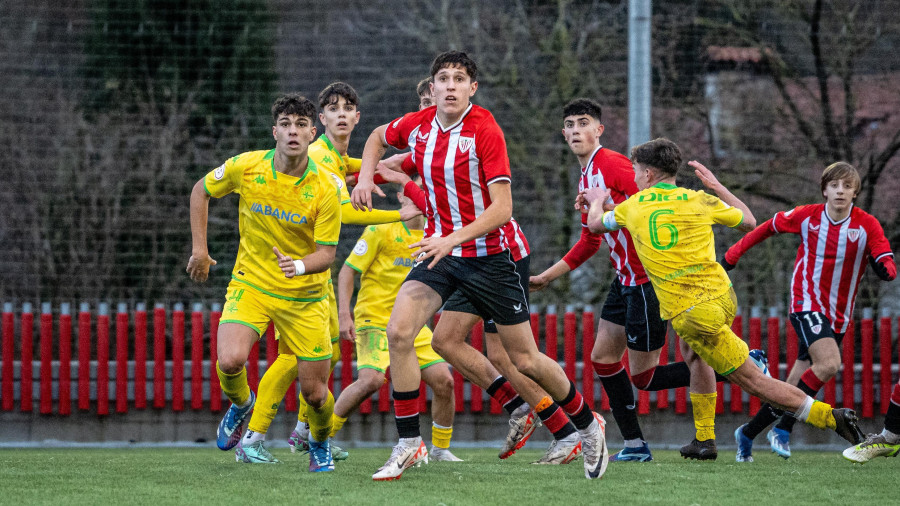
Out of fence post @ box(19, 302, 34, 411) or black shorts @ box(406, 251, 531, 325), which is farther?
fence post @ box(19, 302, 34, 411)

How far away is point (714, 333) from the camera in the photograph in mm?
5383

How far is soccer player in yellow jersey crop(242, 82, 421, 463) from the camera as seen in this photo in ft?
19.1

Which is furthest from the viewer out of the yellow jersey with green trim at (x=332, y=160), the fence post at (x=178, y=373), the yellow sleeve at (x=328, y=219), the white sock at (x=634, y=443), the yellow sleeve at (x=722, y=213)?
the fence post at (x=178, y=373)

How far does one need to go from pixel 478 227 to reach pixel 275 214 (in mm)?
1268

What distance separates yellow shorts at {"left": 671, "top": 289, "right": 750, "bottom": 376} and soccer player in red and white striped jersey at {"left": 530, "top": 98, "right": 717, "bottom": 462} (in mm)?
489

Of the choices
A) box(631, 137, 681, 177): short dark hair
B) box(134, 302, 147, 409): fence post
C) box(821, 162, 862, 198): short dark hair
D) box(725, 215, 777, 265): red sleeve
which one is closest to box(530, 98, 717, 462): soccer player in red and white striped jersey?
box(631, 137, 681, 177): short dark hair

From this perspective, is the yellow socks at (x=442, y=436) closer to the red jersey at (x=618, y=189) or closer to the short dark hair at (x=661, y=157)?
the red jersey at (x=618, y=189)

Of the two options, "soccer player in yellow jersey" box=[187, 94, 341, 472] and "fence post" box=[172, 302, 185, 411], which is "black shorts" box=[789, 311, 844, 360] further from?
"fence post" box=[172, 302, 185, 411]

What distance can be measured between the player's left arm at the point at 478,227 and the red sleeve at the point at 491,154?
40 millimetres

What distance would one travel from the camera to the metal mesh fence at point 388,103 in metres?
11.1

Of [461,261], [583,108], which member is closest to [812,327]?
[583,108]

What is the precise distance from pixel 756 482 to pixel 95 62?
9476 mm

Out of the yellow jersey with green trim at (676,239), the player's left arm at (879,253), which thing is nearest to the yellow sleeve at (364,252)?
the yellow jersey with green trim at (676,239)

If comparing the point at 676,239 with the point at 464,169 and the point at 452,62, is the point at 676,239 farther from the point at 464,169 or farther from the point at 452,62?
the point at 452,62
